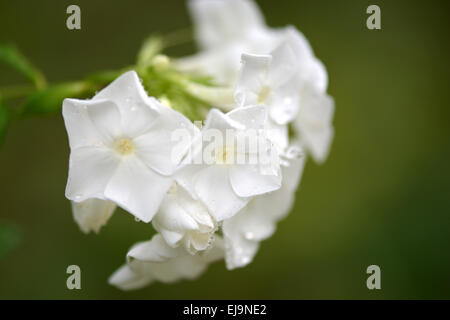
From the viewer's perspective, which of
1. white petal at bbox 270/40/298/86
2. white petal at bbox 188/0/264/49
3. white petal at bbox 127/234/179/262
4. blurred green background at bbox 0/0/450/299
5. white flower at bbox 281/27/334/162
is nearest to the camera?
white petal at bbox 127/234/179/262

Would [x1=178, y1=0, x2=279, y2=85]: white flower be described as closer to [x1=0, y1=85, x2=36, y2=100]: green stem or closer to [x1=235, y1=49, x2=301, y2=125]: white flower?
[x1=235, y1=49, x2=301, y2=125]: white flower

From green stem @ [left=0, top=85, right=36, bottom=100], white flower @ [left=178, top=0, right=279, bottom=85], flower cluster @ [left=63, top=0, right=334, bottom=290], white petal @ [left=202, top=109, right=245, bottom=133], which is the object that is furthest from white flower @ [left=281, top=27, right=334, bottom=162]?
green stem @ [left=0, top=85, right=36, bottom=100]

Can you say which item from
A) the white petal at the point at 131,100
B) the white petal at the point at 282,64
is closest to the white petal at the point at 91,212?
the white petal at the point at 131,100

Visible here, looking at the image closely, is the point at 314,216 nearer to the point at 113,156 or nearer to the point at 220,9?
the point at 220,9

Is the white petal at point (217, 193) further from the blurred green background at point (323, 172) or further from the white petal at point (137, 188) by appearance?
the blurred green background at point (323, 172)

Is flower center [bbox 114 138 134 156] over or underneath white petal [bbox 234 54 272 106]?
underneath

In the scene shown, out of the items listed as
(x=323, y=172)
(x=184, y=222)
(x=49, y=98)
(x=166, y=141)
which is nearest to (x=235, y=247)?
(x=184, y=222)
